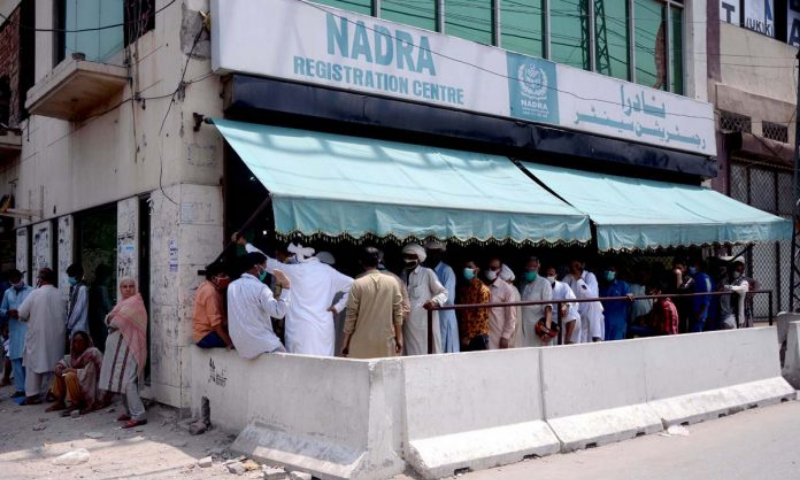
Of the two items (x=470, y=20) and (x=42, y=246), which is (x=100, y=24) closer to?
(x=42, y=246)

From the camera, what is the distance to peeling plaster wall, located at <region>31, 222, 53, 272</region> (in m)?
11.5

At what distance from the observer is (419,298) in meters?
7.88

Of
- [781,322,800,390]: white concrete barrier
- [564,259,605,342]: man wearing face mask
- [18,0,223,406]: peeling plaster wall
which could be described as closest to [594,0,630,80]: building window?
[564,259,605,342]: man wearing face mask

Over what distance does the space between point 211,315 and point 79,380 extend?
242 centimetres

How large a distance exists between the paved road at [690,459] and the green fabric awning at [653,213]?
3.07 meters

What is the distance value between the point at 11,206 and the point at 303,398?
1037 centimetres

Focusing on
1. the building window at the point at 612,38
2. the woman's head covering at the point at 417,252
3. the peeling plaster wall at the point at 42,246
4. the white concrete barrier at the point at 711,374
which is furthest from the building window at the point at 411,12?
the peeling plaster wall at the point at 42,246

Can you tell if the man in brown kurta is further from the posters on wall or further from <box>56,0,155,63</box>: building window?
the posters on wall

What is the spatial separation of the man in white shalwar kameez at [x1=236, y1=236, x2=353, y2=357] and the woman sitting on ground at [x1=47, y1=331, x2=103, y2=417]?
257 centimetres

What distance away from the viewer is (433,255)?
875 cm

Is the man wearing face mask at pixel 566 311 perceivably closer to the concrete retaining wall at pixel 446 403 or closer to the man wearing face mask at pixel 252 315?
the concrete retaining wall at pixel 446 403

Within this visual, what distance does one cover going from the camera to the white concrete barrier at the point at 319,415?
17.7 ft

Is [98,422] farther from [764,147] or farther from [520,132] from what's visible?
[764,147]

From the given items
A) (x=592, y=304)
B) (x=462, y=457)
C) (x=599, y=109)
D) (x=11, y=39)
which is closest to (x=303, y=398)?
(x=462, y=457)
